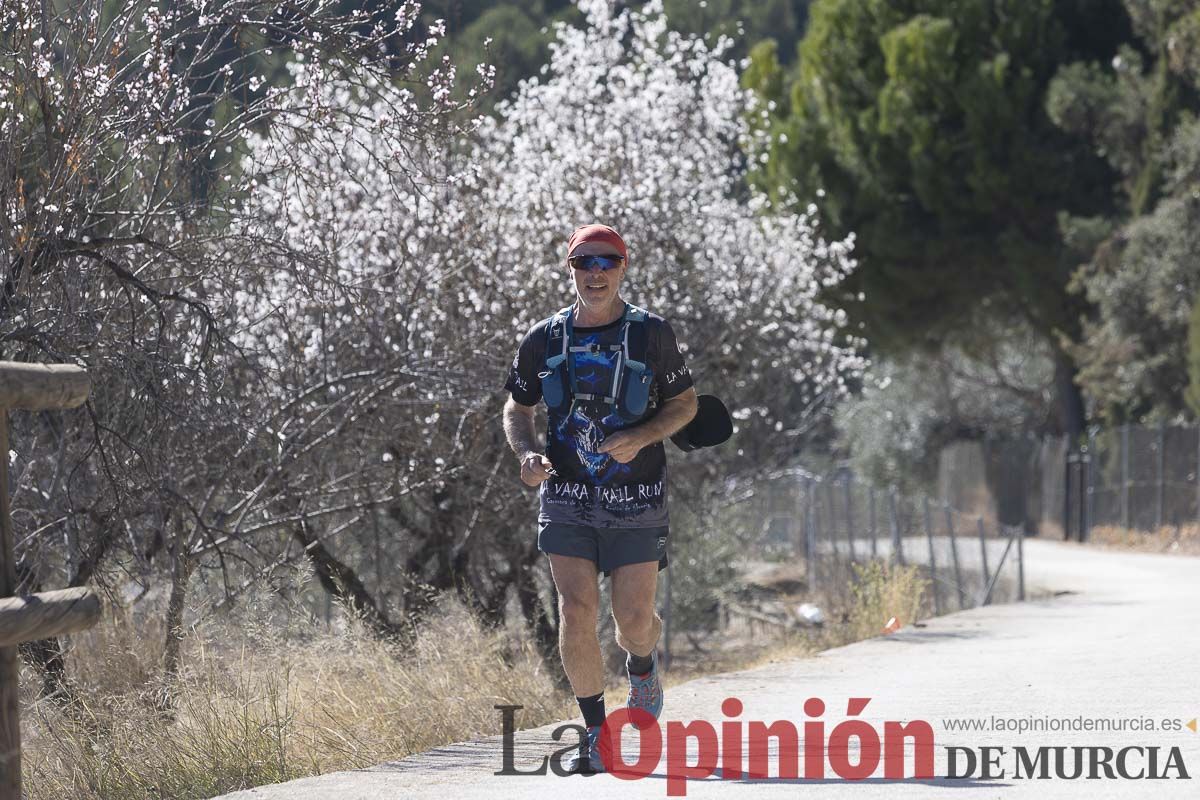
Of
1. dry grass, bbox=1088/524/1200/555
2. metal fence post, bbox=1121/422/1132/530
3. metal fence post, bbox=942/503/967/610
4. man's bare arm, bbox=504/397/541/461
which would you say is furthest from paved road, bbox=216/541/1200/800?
metal fence post, bbox=1121/422/1132/530

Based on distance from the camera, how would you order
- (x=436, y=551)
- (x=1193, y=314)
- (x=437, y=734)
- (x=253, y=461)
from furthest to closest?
1. (x=1193, y=314)
2. (x=436, y=551)
3. (x=253, y=461)
4. (x=437, y=734)

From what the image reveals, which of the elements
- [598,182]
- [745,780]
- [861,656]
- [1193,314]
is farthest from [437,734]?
[1193,314]

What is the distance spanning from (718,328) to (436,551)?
12.8 feet

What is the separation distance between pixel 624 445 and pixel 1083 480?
99.1ft

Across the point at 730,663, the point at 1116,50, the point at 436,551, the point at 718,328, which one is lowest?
the point at 730,663

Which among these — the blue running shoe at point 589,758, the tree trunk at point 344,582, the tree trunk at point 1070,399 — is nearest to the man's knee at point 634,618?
the blue running shoe at point 589,758

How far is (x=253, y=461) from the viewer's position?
9867 mm

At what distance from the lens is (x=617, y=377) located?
20.0ft

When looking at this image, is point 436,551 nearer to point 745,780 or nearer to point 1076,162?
point 745,780

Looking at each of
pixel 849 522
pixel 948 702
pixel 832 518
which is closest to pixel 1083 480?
pixel 832 518

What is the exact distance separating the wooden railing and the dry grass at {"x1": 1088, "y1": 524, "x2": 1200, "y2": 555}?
83.2ft

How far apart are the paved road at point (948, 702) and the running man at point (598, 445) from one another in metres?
0.52

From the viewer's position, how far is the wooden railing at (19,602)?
453 centimetres

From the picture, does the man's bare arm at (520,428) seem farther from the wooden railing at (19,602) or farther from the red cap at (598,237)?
the wooden railing at (19,602)
